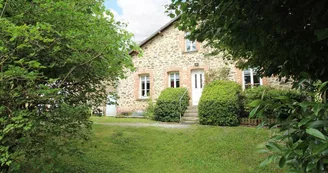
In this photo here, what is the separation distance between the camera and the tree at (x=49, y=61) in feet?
8.95

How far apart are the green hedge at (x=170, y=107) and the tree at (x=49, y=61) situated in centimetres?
822

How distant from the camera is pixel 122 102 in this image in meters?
15.4

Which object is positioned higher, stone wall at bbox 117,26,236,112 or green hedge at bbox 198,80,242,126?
stone wall at bbox 117,26,236,112

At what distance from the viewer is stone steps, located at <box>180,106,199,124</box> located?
10964 millimetres

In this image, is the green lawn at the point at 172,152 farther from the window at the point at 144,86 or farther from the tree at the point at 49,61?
the window at the point at 144,86

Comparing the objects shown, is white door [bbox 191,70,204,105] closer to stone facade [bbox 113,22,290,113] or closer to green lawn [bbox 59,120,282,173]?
stone facade [bbox 113,22,290,113]

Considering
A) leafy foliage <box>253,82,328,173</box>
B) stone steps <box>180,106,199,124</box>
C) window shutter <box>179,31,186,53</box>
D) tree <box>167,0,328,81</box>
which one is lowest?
stone steps <box>180,106,199,124</box>

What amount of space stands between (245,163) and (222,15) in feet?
13.1

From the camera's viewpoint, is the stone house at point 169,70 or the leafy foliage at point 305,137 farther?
the stone house at point 169,70

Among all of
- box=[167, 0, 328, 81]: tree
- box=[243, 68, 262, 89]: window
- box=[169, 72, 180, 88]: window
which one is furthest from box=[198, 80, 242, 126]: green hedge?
box=[167, 0, 328, 81]: tree

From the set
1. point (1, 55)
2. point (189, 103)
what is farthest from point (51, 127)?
point (189, 103)

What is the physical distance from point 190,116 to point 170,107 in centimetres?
118

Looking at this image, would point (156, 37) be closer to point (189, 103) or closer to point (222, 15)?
point (189, 103)

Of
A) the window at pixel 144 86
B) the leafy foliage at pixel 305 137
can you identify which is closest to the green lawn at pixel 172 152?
the leafy foliage at pixel 305 137
